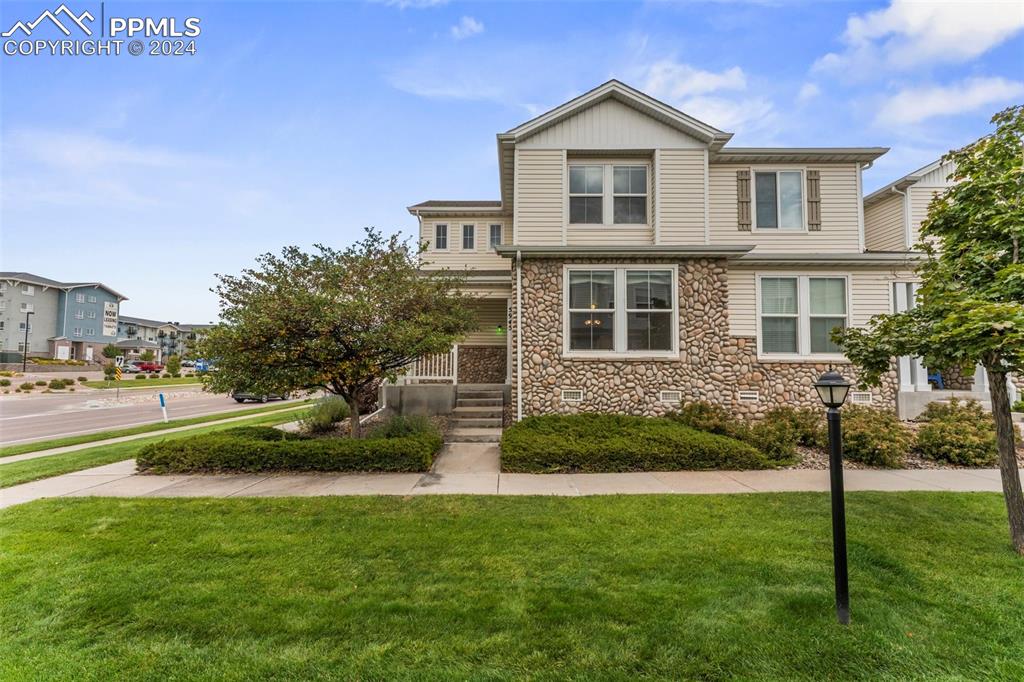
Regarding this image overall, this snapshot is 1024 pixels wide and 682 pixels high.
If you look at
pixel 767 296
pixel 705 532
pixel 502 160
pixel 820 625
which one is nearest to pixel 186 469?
pixel 705 532

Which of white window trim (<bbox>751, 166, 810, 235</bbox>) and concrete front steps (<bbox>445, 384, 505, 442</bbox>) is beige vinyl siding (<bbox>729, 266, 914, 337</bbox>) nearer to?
white window trim (<bbox>751, 166, 810, 235</bbox>)

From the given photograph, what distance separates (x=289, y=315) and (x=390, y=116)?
8.31m

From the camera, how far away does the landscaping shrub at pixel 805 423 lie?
810 cm

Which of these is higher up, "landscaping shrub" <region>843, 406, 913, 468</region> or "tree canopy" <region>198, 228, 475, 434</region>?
"tree canopy" <region>198, 228, 475, 434</region>

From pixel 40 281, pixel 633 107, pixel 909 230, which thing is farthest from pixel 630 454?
pixel 40 281

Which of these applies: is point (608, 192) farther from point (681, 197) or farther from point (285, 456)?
point (285, 456)

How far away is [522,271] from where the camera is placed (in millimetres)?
9648

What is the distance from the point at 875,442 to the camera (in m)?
7.10

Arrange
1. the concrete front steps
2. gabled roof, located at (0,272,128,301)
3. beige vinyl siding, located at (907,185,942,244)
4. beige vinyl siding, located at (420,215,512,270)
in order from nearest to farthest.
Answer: the concrete front steps < beige vinyl siding, located at (907,185,942,244) < beige vinyl siding, located at (420,215,512,270) < gabled roof, located at (0,272,128,301)

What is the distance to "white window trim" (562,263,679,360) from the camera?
9.51 m

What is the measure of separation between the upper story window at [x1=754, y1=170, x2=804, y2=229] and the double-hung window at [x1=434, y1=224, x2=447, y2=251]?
9733 mm

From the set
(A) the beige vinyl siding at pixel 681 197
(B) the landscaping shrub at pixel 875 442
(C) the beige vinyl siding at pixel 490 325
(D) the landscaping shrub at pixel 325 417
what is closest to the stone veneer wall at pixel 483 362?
(C) the beige vinyl siding at pixel 490 325

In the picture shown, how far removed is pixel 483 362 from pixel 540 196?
18.7 ft

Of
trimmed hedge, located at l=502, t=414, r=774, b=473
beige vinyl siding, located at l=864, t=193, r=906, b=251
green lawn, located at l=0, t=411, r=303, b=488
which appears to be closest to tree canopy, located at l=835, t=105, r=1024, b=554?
trimmed hedge, located at l=502, t=414, r=774, b=473
